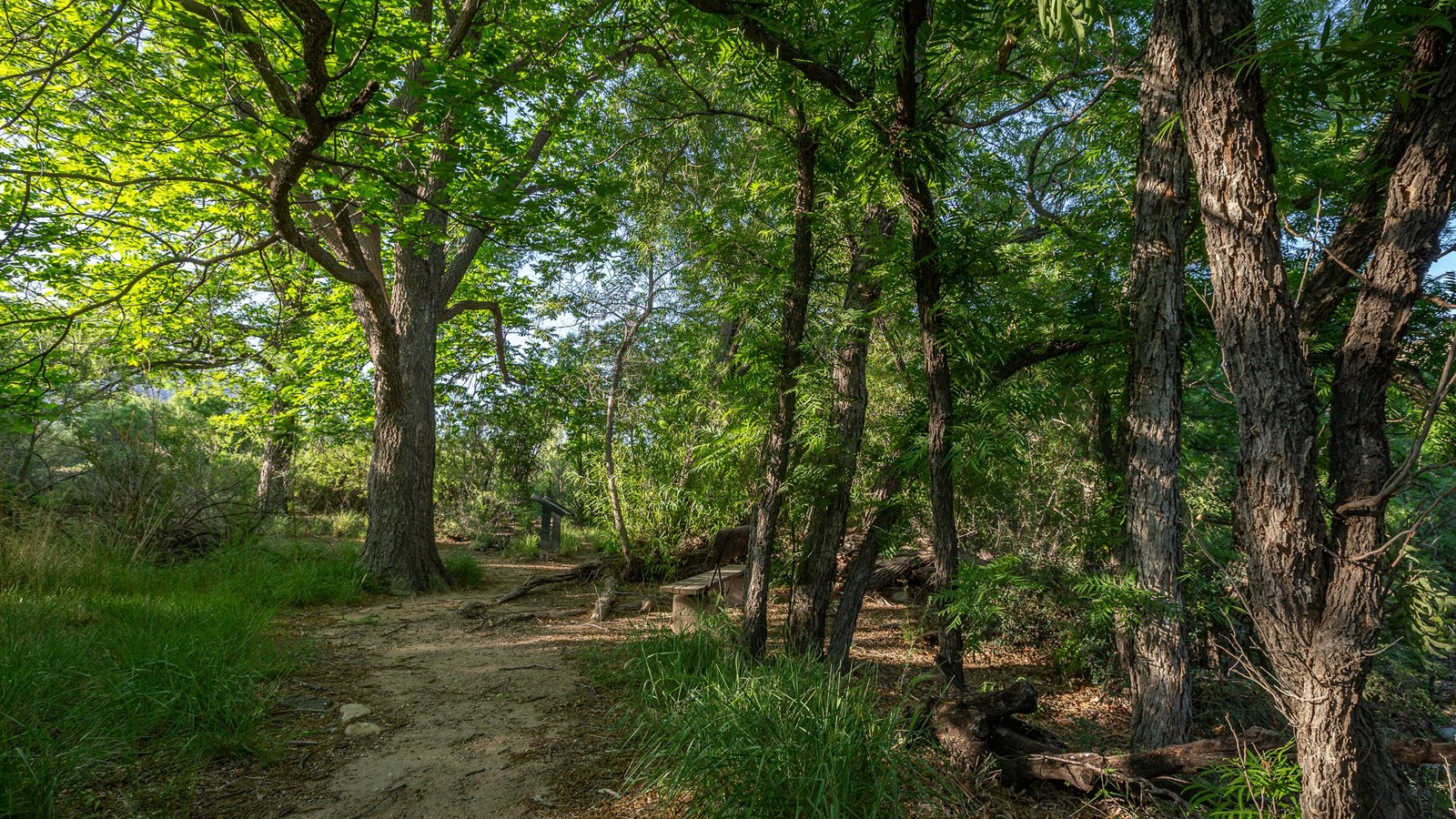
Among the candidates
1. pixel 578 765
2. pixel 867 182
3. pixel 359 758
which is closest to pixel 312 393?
pixel 359 758

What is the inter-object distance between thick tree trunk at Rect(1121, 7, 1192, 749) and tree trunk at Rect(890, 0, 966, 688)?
1.12 meters

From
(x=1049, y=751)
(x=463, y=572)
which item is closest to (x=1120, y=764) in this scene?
(x=1049, y=751)

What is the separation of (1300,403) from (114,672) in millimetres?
5029

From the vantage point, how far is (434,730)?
3373mm

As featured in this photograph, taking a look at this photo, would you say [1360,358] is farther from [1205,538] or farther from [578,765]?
[1205,538]

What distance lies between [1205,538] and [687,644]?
4.76 metres

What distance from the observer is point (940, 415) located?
3471 mm

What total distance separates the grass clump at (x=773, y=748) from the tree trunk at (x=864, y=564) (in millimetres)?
1183

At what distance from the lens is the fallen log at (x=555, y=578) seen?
7052mm

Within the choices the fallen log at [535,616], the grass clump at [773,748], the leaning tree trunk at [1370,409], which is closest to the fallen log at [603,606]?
the fallen log at [535,616]

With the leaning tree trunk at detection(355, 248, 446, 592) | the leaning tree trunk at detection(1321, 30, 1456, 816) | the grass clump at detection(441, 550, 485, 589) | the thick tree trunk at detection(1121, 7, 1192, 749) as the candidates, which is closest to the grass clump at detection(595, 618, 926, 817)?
the leaning tree trunk at detection(1321, 30, 1456, 816)

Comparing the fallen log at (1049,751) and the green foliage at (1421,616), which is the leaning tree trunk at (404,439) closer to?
the fallen log at (1049,751)

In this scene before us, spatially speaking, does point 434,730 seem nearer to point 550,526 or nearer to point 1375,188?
point 1375,188

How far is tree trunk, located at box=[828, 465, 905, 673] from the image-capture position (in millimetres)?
4547
